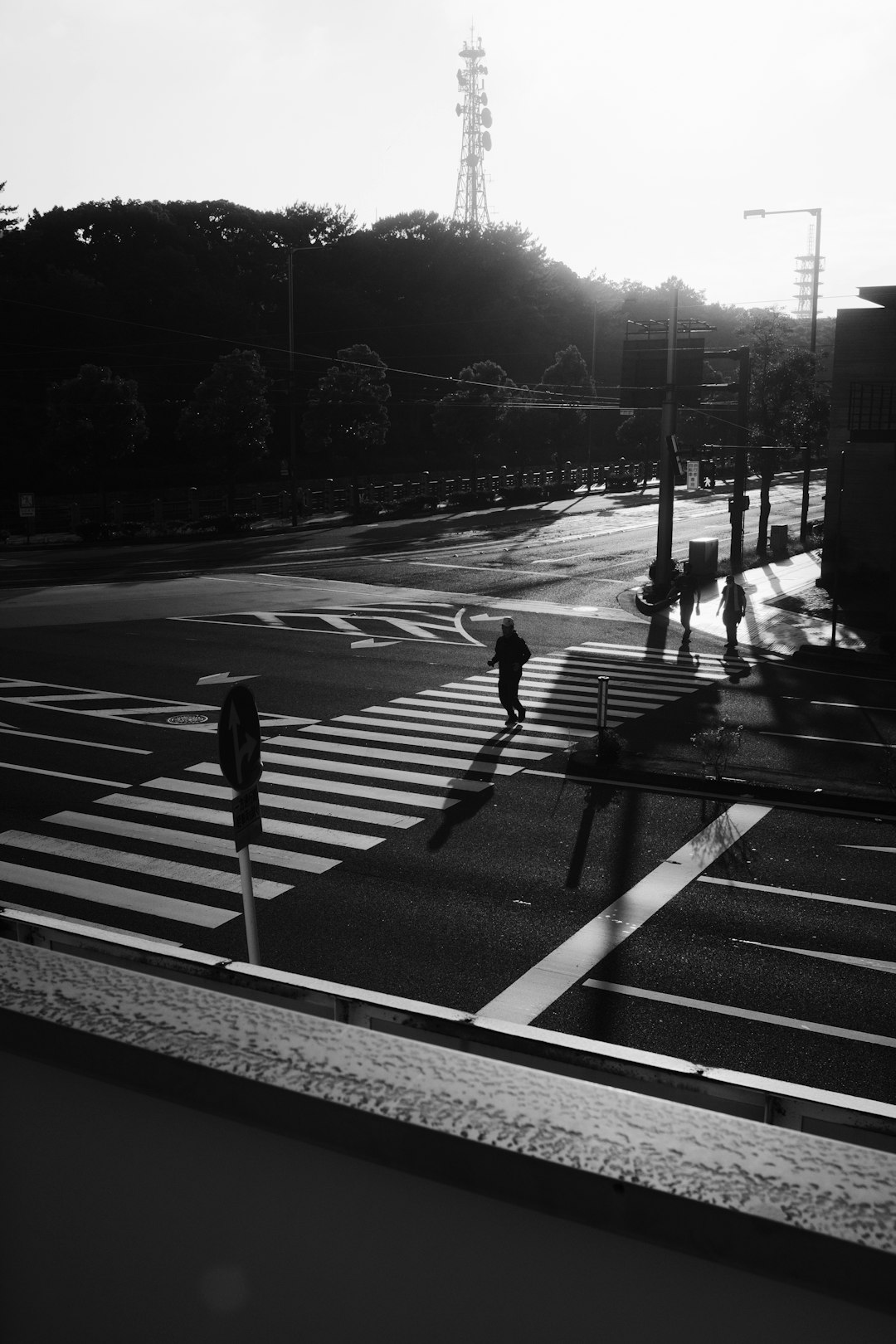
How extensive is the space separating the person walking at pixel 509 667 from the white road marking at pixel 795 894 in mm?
7612

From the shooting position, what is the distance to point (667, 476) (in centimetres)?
3572

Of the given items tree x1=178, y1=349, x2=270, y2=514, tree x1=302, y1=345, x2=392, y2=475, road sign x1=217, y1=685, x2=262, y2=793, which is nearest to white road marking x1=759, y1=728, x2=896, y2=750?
road sign x1=217, y1=685, x2=262, y2=793

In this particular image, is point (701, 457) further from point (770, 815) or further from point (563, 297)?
point (563, 297)

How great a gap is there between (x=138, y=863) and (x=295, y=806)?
259 centimetres

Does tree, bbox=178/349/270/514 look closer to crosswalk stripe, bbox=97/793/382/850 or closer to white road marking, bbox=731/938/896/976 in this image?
crosswalk stripe, bbox=97/793/382/850

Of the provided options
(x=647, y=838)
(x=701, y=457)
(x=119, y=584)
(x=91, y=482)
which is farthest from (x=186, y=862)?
(x=91, y=482)

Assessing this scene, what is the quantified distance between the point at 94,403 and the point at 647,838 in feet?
157

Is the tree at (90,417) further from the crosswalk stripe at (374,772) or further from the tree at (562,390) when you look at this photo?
the crosswalk stripe at (374,772)

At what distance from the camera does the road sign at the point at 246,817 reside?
9.45 metres

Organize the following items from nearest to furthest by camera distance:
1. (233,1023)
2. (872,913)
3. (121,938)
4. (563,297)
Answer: (233,1023) < (121,938) < (872,913) < (563,297)

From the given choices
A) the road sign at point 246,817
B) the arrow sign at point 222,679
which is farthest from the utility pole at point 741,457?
the road sign at point 246,817

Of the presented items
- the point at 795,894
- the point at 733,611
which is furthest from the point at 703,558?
the point at 795,894

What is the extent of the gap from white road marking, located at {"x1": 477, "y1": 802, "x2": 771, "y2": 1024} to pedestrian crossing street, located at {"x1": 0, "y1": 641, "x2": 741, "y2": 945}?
307 centimetres

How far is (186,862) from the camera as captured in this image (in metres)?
12.9
